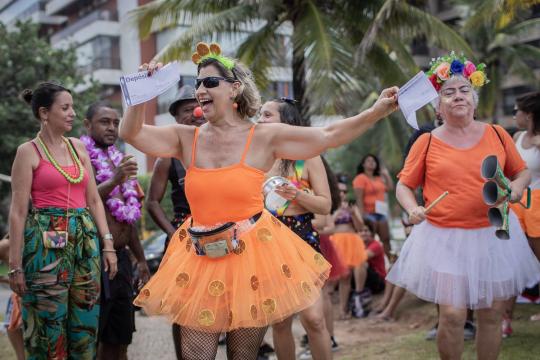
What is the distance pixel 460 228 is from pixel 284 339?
57.3 inches

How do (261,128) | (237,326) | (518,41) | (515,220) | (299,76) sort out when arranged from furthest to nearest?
(518,41), (299,76), (515,220), (261,128), (237,326)

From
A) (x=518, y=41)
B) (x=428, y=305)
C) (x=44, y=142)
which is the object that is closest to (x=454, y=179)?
(x=44, y=142)

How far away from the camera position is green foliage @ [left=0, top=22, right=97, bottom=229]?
899 inches

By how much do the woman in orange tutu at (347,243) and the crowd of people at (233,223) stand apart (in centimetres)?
328

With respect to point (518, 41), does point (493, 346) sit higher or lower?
lower

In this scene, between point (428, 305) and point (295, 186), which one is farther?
point (428, 305)

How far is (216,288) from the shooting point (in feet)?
11.6

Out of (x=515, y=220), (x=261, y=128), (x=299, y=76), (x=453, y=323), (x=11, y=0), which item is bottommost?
(x=453, y=323)

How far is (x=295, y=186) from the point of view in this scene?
5047 millimetres

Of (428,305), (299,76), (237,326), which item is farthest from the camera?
(299,76)

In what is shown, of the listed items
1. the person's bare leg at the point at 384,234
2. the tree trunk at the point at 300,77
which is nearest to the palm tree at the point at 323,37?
the tree trunk at the point at 300,77

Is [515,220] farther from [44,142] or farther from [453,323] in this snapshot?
[44,142]

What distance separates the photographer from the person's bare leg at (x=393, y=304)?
894 centimetres

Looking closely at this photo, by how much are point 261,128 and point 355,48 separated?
34.2 ft
